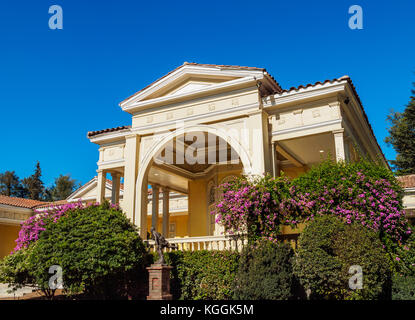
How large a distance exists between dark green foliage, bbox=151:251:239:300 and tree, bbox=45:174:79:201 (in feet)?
130

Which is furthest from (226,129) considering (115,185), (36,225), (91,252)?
(36,225)

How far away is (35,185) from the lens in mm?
44750

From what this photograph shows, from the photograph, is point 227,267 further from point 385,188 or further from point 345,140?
point 345,140

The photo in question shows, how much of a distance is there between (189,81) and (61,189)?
39090 mm

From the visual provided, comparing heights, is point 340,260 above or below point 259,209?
below

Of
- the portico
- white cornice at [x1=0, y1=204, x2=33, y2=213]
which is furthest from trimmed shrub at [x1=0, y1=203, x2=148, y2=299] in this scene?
white cornice at [x1=0, y1=204, x2=33, y2=213]

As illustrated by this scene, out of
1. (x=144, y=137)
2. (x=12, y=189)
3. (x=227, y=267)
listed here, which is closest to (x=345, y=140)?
(x=227, y=267)

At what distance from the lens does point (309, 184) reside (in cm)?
902

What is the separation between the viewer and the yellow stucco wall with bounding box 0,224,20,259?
70.4ft

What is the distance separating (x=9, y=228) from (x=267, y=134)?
724 inches

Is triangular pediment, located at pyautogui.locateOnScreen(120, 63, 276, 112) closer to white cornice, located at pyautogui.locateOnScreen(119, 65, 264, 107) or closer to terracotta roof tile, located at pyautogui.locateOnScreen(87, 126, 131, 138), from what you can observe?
white cornice, located at pyautogui.locateOnScreen(119, 65, 264, 107)

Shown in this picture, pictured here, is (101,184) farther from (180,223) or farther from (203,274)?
(180,223)

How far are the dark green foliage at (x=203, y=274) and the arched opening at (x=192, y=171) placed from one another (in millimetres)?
2609
